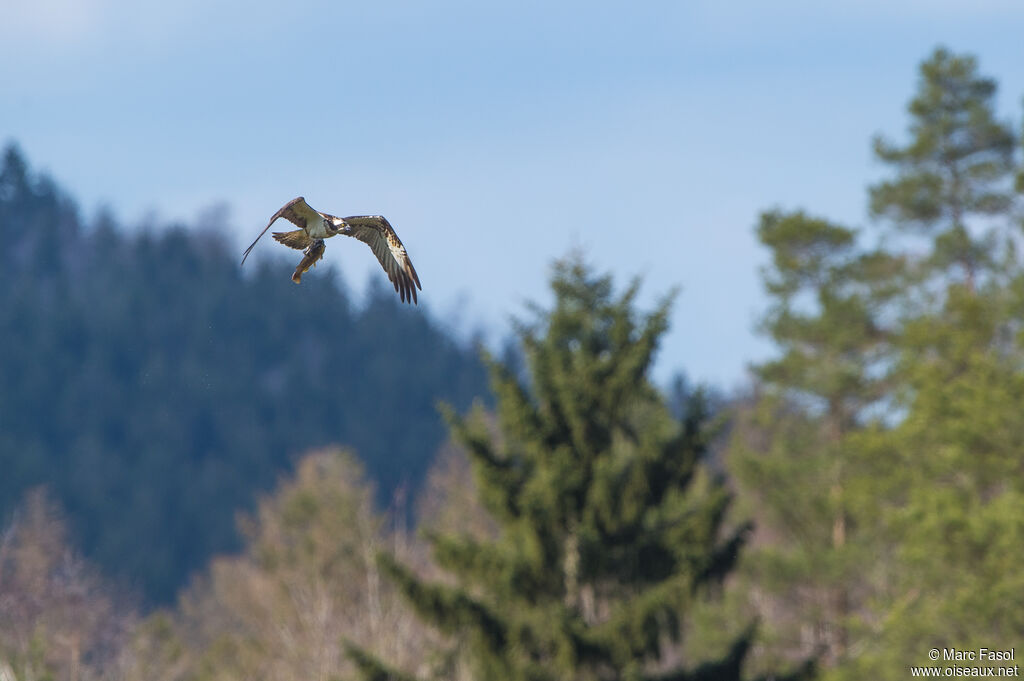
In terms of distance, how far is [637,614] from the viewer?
2116 cm

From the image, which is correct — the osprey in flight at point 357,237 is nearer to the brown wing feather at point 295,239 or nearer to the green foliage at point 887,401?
the brown wing feather at point 295,239

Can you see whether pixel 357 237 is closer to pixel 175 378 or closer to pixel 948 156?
pixel 948 156

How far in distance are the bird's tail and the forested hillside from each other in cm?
12864

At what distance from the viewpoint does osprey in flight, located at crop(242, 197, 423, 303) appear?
12.1 metres

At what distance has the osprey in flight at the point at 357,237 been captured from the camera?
12.1m

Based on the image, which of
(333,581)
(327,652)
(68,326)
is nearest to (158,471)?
(68,326)

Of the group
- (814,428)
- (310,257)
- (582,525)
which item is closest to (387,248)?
(310,257)

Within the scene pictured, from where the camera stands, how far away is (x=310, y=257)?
11867 mm

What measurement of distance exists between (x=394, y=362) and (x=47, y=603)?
155400 mm

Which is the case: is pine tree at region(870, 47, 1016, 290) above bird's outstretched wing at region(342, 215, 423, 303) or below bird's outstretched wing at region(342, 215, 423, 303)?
above

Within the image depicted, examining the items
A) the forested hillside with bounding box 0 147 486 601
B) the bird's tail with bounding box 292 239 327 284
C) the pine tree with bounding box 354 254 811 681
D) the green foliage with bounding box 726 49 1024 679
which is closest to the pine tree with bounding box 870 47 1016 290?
the green foliage with bounding box 726 49 1024 679

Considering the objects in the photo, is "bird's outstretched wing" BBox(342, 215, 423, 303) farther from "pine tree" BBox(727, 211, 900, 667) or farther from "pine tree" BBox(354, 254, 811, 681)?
"pine tree" BBox(727, 211, 900, 667)

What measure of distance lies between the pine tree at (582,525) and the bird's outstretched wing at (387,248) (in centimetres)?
886

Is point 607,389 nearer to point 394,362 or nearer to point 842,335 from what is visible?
point 842,335
